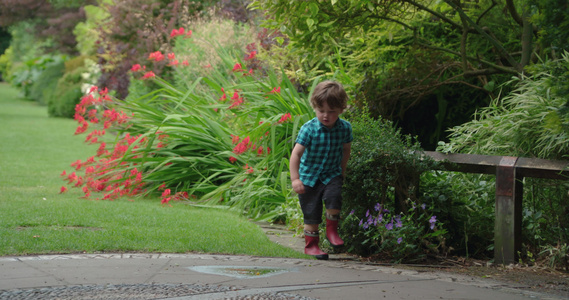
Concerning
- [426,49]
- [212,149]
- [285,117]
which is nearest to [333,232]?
[285,117]

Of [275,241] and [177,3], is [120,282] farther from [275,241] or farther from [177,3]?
[177,3]

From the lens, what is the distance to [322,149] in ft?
16.8

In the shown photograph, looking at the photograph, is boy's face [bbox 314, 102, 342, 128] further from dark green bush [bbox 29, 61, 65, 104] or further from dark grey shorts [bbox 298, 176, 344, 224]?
dark green bush [bbox 29, 61, 65, 104]

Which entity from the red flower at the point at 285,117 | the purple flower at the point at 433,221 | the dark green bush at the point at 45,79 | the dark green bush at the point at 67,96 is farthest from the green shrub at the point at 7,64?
the purple flower at the point at 433,221

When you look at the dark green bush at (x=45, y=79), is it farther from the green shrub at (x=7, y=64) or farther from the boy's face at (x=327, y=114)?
the boy's face at (x=327, y=114)

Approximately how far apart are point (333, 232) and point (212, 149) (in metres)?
3.51

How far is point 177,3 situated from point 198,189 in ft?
29.4

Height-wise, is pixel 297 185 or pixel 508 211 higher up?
pixel 297 185

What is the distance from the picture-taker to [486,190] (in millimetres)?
5820

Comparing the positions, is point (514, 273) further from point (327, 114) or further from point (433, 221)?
point (327, 114)

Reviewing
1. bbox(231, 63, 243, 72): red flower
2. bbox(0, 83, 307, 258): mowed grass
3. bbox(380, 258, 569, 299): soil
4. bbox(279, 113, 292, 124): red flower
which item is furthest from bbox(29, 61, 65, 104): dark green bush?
bbox(380, 258, 569, 299): soil

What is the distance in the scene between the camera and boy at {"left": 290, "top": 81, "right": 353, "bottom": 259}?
5039 mm

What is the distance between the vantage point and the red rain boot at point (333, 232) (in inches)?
202

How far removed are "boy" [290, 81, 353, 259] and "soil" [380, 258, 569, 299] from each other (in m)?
0.67
